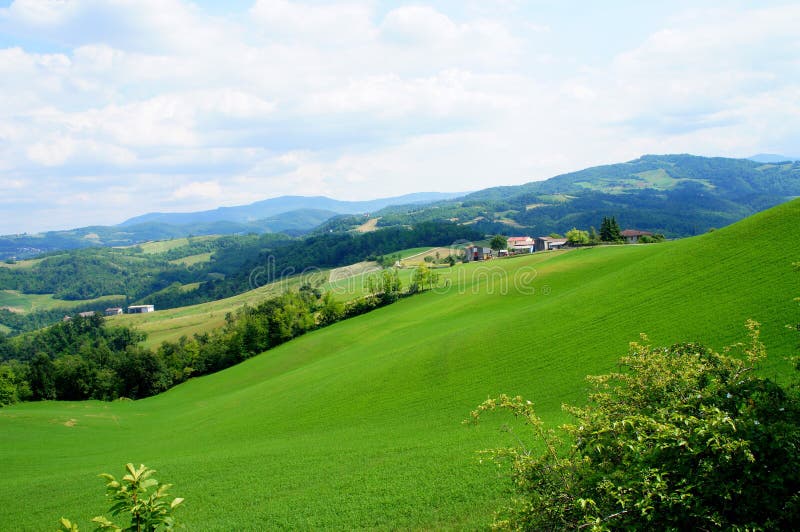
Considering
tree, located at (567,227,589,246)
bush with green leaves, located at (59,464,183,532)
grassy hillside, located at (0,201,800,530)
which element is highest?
bush with green leaves, located at (59,464,183,532)

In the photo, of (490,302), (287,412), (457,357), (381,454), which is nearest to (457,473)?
(381,454)

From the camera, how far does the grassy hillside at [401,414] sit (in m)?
19.6

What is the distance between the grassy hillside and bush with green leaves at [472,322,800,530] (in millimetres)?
7989

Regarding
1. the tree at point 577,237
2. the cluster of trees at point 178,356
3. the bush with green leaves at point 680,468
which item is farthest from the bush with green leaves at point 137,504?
the tree at point 577,237

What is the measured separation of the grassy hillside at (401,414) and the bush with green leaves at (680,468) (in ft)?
26.2

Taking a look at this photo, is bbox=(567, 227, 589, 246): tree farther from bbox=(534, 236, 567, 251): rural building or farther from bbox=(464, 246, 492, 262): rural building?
bbox=(464, 246, 492, 262): rural building

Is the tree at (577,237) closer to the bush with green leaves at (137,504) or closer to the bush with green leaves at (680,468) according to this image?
the bush with green leaves at (680,468)

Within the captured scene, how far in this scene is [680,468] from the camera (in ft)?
25.6

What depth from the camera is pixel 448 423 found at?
1110 inches

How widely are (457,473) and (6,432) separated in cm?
4765

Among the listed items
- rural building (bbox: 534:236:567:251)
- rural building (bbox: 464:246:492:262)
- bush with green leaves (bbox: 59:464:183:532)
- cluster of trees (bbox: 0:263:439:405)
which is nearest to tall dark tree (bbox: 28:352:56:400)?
cluster of trees (bbox: 0:263:439:405)

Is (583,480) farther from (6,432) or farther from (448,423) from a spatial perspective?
(6,432)

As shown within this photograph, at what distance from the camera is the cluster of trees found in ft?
240

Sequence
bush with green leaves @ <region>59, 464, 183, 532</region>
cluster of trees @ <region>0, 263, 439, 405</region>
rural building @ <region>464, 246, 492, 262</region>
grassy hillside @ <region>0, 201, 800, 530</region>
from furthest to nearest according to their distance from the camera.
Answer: rural building @ <region>464, 246, 492, 262</region> < cluster of trees @ <region>0, 263, 439, 405</region> < grassy hillside @ <region>0, 201, 800, 530</region> < bush with green leaves @ <region>59, 464, 183, 532</region>
